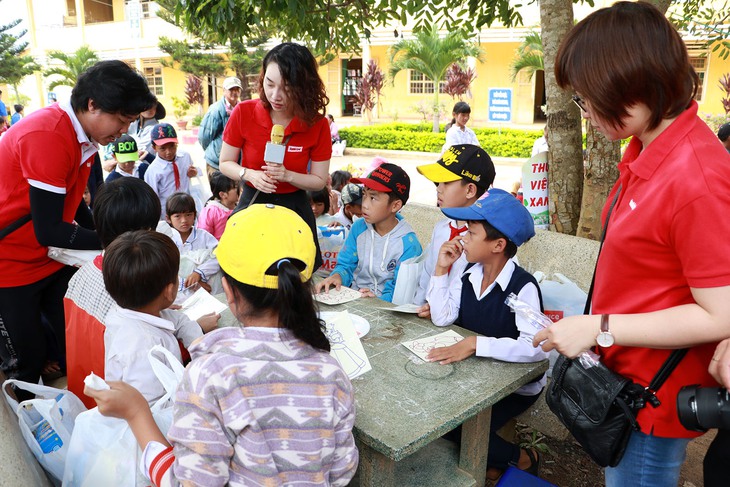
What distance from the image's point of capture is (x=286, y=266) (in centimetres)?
120

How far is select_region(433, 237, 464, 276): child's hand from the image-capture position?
2289 mm

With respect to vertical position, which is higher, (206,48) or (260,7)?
(206,48)

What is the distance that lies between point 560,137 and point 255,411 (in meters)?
2.93

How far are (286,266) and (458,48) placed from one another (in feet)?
59.0

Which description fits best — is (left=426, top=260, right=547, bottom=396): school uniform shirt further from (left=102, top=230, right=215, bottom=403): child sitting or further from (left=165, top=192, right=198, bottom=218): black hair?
(left=165, top=192, right=198, bottom=218): black hair

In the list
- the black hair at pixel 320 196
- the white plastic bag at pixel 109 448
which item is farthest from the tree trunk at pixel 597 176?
the white plastic bag at pixel 109 448

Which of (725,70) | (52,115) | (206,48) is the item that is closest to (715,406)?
(52,115)

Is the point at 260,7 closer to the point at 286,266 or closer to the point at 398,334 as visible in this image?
the point at 398,334

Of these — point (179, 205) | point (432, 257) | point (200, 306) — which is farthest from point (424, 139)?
point (200, 306)

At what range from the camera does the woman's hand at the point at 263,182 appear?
2670 millimetres

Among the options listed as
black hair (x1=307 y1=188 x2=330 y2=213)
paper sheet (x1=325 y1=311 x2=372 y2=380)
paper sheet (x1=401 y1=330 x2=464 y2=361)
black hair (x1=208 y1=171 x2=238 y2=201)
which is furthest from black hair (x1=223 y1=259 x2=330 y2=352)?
black hair (x1=208 y1=171 x2=238 y2=201)

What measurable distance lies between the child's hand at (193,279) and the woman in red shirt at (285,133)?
0.58m

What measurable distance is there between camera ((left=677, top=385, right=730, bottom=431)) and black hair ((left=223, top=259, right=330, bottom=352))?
83cm

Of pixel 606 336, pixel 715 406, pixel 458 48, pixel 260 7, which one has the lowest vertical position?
pixel 715 406
